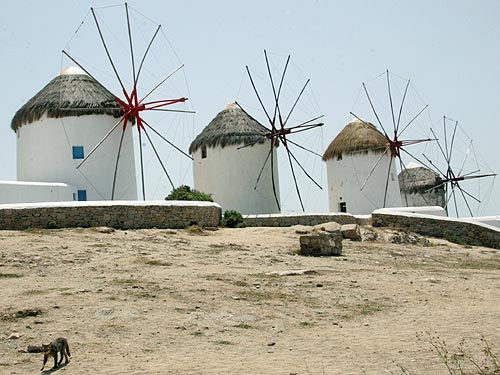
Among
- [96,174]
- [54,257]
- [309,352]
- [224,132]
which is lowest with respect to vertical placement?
[309,352]

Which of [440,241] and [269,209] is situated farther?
[269,209]

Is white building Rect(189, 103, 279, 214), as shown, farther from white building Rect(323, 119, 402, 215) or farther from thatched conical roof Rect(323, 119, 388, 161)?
thatched conical roof Rect(323, 119, 388, 161)

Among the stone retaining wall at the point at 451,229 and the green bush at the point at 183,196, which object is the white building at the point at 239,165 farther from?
the stone retaining wall at the point at 451,229

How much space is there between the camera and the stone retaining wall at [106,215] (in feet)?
61.9

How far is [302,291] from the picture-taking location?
11836mm

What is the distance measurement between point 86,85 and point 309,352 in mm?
19598

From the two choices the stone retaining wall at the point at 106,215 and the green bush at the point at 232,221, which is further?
the green bush at the point at 232,221

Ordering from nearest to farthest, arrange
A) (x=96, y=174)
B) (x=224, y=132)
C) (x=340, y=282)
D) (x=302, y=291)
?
(x=302, y=291)
(x=340, y=282)
(x=96, y=174)
(x=224, y=132)

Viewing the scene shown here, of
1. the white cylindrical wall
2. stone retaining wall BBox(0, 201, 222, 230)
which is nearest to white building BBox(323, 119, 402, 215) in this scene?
the white cylindrical wall

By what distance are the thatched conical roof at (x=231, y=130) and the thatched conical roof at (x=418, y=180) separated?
12.3 metres

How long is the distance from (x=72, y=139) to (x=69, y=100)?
4.70 ft

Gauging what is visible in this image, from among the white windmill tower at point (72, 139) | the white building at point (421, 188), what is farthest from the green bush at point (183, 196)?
the white building at point (421, 188)

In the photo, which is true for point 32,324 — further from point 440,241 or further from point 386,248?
point 440,241

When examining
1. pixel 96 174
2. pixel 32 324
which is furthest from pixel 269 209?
pixel 32 324
